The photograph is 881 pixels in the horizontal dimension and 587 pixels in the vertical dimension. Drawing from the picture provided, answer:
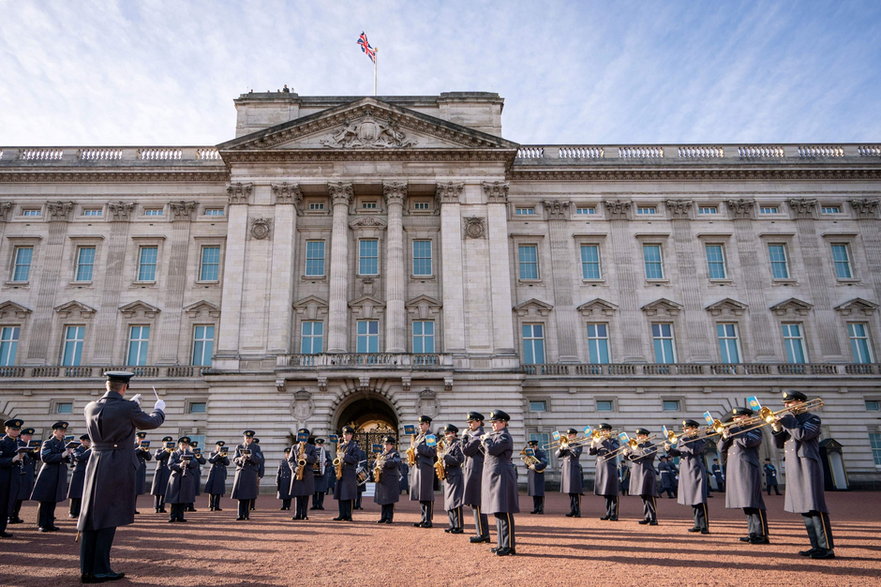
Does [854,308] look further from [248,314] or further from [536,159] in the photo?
[248,314]

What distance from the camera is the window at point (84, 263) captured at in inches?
1438

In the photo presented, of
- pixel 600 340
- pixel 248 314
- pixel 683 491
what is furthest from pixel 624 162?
pixel 683 491

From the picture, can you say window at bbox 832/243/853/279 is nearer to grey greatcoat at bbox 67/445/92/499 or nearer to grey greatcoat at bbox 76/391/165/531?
grey greatcoat at bbox 67/445/92/499

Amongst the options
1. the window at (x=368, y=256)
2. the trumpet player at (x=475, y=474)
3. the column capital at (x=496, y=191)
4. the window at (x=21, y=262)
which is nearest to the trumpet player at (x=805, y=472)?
the trumpet player at (x=475, y=474)

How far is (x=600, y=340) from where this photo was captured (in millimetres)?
36094

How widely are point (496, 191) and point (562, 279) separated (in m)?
6.53

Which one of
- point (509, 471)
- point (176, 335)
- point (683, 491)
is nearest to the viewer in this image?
point (509, 471)

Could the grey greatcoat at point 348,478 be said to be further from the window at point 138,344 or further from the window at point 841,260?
the window at point 841,260

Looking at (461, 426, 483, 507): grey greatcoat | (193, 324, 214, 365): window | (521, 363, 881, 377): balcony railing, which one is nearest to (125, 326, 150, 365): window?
(193, 324, 214, 365): window

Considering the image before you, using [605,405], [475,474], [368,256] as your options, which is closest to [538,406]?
[605,405]

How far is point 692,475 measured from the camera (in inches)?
551

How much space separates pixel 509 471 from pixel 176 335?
1141 inches

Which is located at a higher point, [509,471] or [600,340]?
[600,340]

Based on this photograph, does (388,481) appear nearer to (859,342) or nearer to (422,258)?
(422,258)
